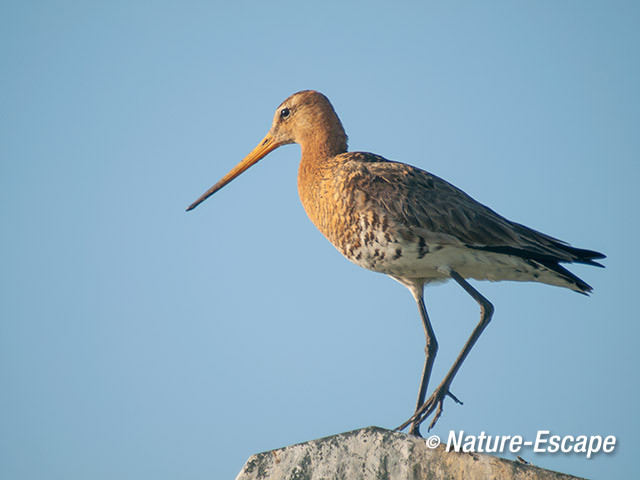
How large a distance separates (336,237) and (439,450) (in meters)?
3.26

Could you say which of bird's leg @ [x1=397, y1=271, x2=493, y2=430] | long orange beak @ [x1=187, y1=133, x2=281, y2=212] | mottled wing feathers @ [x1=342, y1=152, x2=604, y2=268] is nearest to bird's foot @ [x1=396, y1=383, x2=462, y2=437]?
bird's leg @ [x1=397, y1=271, x2=493, y2=430]

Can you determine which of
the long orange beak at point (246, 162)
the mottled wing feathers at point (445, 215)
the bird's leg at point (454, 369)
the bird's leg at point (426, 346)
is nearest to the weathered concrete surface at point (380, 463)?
the bird's leg at point (454, 369)

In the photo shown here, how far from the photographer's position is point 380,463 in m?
5.07

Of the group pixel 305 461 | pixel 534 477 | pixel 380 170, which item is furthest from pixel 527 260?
pixel 305 461

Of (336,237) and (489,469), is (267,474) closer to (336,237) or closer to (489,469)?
(489,469)

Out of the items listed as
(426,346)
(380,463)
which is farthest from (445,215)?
(380,463)

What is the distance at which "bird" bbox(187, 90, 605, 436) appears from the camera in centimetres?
761

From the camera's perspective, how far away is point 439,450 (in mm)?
5172

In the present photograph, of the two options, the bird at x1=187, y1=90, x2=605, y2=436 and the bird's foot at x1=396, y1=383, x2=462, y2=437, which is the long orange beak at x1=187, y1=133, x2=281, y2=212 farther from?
the bird's foot at x1=396, y1=383, x2=462, y2=437

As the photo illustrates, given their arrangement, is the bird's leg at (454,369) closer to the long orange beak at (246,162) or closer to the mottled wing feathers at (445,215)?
the mottled wing feathers at (445,215)

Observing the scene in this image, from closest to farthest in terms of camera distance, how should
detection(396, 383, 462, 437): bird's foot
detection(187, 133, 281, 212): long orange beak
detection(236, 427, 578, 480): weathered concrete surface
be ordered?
detection(236, 427, 578, 480): weathered concrete surface
detection(396, 383, 462, 437): bird's foot
detection(187, 133, 281, 212): long orange beak

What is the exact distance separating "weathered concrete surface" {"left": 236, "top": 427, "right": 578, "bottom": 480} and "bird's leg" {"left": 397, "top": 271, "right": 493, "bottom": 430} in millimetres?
2125

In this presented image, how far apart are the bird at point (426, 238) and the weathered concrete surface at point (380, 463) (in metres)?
2.19

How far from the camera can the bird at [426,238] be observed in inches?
300
